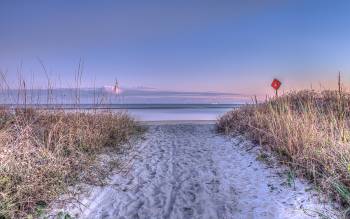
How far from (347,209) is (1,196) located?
478 cm

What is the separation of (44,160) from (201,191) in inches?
113

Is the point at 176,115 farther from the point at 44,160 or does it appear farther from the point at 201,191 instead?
the point at 44,160

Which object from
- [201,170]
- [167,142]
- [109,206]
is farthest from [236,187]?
[167,142]

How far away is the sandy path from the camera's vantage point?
607cm

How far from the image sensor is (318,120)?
390 inches

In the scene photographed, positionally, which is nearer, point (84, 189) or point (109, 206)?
point (109, 206)

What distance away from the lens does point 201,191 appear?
7191 mm

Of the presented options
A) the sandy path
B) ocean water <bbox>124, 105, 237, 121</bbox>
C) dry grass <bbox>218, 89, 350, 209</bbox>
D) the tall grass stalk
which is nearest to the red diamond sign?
ocean water <bbox>124, 105, 237, 121</bbox>

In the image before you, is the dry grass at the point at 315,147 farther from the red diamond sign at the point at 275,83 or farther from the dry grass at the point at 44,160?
the red diamond sign at the point at 275,83

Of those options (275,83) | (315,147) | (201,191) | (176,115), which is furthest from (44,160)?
(176,115)

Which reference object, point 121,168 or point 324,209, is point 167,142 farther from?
point 324,209

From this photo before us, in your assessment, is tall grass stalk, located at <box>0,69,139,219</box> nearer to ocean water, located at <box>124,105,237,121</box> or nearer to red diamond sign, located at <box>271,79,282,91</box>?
ocean water, located at <box>124,105,237,121</box>

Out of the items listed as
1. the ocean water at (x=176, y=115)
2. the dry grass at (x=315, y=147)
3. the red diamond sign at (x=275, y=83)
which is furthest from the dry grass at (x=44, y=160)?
the red diamond sign at (x=275, y=83)

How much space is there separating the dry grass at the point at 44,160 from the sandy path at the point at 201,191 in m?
0.58
